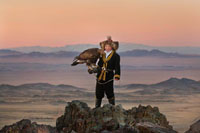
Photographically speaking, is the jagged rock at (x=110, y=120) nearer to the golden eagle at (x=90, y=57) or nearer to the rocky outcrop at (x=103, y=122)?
the rocky outcrop at (x=103, y=122)

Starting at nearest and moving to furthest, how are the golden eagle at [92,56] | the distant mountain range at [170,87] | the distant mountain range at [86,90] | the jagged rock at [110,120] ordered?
the jagged rock at [110,120]
the golden eagle at [92,56]
the distant mountain range at [86,90]
the distant mountain range at [170,87]

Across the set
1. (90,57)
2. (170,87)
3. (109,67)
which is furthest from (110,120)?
(170,87)

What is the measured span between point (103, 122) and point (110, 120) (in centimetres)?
8

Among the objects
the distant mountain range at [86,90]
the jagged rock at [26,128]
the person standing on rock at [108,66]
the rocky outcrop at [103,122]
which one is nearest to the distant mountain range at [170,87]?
the distant mountain range at [86,90]

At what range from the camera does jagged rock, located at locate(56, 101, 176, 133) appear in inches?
199

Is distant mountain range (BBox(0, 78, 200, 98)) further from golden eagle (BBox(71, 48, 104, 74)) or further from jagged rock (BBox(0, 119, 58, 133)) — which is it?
jagged rock (BBox(0, 119, 58, 133))

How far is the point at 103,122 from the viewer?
5164mm

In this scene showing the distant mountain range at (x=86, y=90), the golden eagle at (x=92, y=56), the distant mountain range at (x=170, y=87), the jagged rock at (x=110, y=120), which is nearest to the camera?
the jagged rock at (x=110, y=120)

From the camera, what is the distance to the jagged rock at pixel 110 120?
16.6 feet

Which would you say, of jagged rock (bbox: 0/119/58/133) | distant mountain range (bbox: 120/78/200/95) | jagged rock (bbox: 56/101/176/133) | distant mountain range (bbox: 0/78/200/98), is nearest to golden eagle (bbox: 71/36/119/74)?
jagged rock (bbox: 56/101/176/133)

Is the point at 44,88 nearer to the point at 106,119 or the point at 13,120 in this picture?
the point at 13,120

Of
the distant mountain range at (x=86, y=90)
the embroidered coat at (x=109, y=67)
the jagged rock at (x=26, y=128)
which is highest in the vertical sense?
the embroidered coat at (x=109, y=67)

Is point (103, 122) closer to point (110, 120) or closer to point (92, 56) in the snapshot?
point (110, 120)

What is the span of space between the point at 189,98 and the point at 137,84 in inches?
33.9
